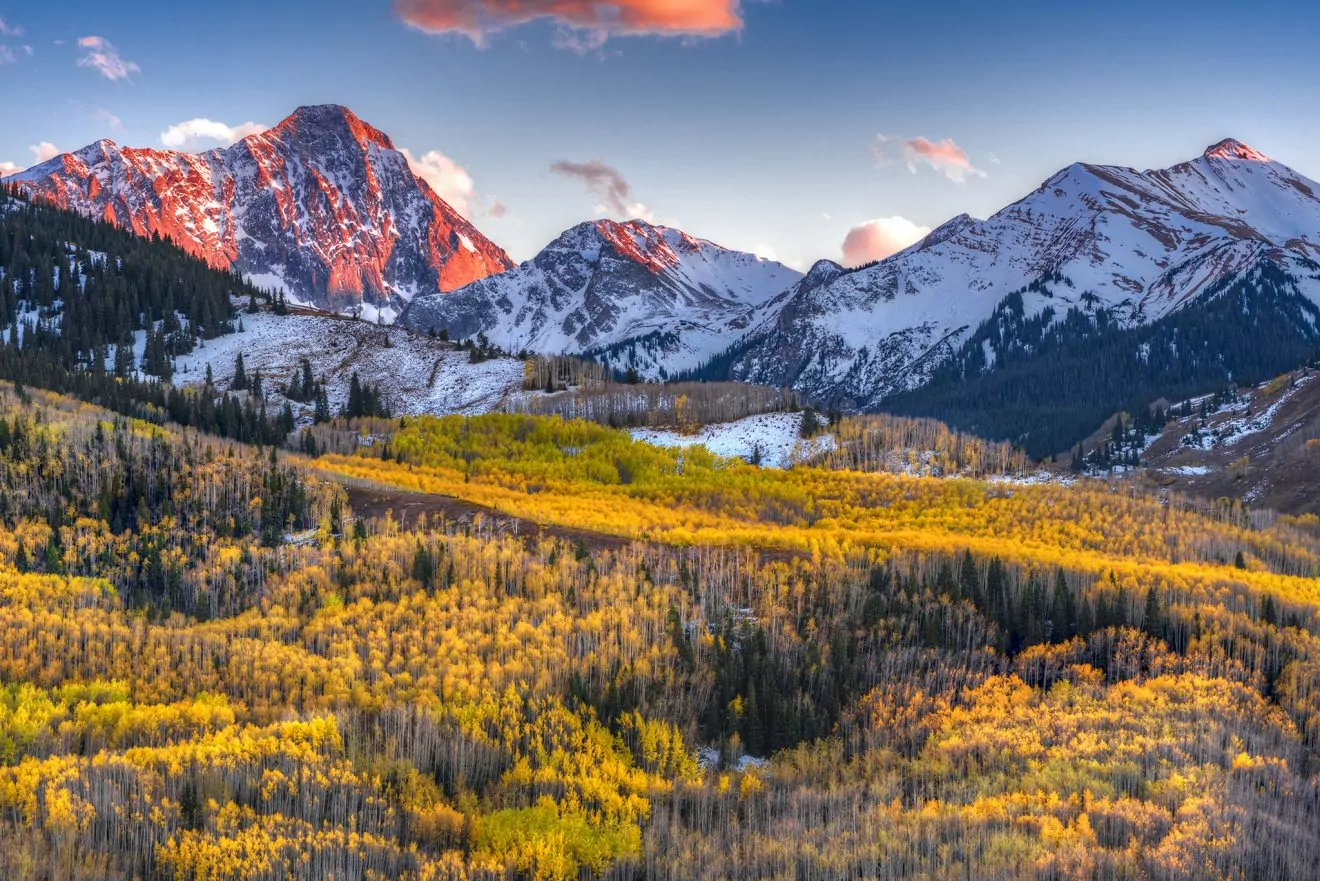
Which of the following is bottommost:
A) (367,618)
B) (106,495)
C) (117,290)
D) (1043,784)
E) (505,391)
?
(1043,784)

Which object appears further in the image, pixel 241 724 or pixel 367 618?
pixel 367 618

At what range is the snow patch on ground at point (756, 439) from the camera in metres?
142

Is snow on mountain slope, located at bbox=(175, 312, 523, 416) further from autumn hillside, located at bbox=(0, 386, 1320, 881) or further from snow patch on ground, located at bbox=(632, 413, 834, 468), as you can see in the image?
autumn hillside, located at bbox=(0, 386, 1320, 881)

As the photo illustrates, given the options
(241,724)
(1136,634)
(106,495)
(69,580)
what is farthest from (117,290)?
(1136,634)

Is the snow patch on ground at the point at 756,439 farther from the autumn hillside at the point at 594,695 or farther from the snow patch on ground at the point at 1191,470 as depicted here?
the snow patch on ground at the point at 1191,470

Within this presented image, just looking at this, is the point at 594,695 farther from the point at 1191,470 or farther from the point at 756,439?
the point at 1191,470

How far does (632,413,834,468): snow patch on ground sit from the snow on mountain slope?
37.2 metres

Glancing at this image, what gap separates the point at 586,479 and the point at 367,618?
64066 millimetres

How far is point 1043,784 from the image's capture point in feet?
120

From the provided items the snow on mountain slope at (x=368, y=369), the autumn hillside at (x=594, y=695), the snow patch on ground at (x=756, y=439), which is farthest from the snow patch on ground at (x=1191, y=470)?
the snow on mountain slope at (x=368, y=369)

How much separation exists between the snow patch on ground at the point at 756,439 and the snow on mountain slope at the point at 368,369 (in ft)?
122

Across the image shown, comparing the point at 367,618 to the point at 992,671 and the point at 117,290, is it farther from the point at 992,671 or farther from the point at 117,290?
the point at 117,290

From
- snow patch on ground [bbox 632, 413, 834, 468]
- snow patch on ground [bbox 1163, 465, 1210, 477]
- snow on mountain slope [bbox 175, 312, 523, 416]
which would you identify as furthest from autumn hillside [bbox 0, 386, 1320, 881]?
snow patch on ground [bbox 1163, 465, 1210, 477]

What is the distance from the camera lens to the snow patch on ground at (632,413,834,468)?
5605 inches
